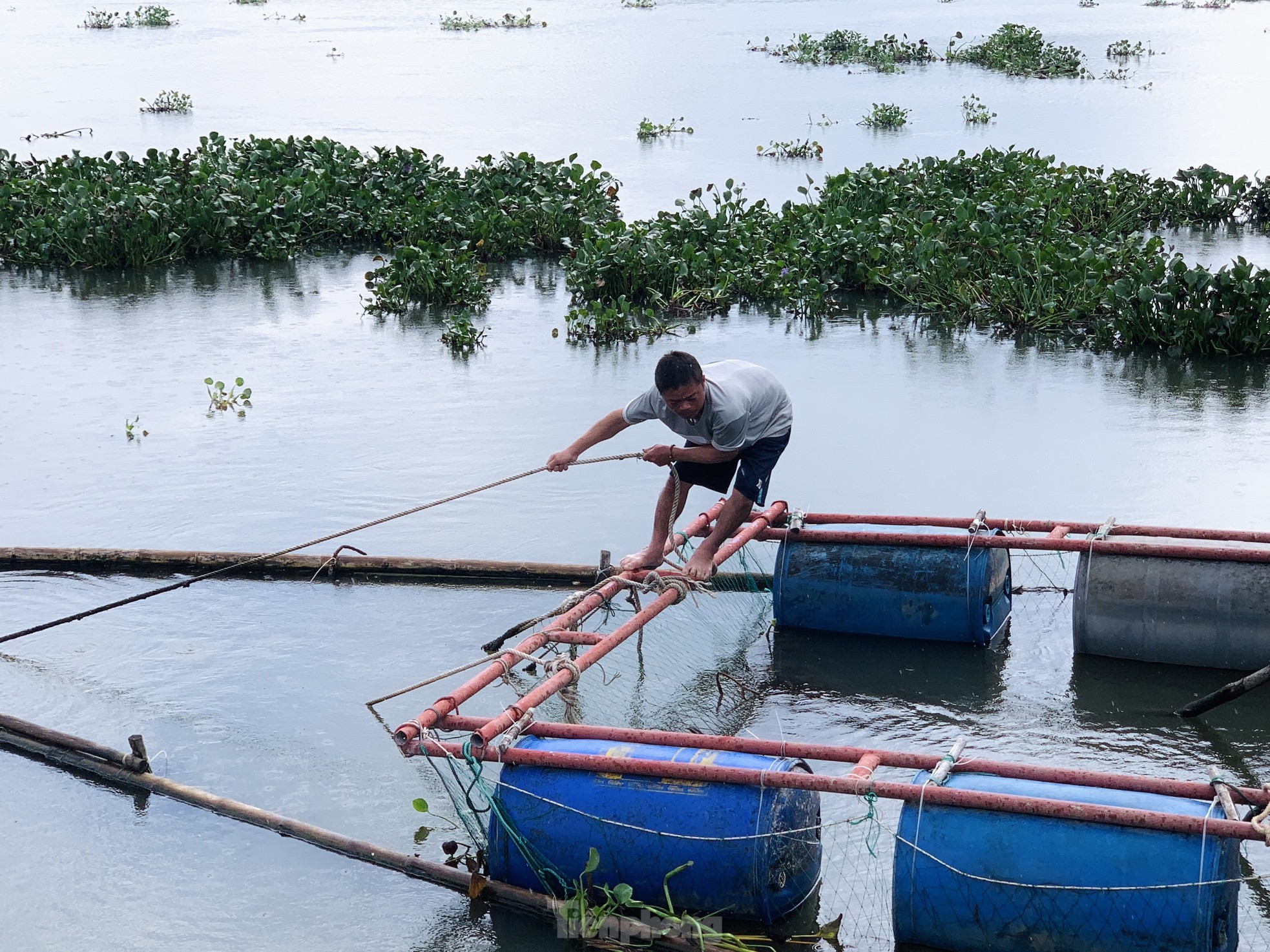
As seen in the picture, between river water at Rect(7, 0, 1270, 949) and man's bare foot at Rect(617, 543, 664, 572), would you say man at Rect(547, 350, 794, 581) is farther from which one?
river water at Rect(7, 0, 1270, 949)

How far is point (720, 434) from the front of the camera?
17.7 ft

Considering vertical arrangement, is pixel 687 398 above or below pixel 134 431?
above

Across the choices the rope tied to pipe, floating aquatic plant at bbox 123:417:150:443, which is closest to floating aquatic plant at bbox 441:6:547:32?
floating aquatic plant at bbox 123:417:150:443

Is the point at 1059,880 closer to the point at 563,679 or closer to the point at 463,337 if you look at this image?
the point at 563,679

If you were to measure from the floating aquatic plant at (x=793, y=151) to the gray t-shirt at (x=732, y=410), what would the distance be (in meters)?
13.7

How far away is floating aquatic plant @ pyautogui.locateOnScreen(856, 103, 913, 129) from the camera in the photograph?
21094mm

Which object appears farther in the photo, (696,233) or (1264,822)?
(696,233)

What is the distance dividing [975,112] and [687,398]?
1826 centimetres

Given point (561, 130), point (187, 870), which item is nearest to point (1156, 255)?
point (187, 870)

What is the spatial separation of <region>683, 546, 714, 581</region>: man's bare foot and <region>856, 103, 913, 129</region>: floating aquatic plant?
16993mm

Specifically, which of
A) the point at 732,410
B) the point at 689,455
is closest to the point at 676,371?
the point at 732,410

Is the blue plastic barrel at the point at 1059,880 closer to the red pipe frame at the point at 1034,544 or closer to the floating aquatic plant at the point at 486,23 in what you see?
the red pipe frame at the point at 1034,544

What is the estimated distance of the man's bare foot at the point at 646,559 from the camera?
5637 mm

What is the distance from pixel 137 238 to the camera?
1348cm
